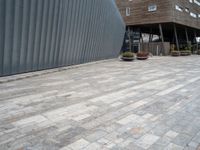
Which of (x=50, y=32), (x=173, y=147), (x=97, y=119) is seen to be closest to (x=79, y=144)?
(x=97, y=119)

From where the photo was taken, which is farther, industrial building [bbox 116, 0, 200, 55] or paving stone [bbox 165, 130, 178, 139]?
industrial building [bbox 116, 0, 200, 55]

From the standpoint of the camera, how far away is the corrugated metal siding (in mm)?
7148

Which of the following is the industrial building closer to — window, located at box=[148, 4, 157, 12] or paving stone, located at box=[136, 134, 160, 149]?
window, located at box=[148, 4, 157, 12]

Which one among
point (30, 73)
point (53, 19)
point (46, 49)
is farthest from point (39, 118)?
point (53, 19)

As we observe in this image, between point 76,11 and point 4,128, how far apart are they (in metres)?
8.48

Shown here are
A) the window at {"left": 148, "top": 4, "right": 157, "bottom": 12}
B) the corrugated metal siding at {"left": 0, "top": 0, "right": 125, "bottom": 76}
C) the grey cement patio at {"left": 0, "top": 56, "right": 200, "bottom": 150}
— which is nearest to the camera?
the grey cement patio at {"left": 0, "top": 56, "right": 200, "bottom": 150}

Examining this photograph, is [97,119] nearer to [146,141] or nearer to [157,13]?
[146,141]

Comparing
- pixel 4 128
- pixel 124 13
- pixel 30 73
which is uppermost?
pixel 124 13

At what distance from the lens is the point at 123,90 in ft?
20.0

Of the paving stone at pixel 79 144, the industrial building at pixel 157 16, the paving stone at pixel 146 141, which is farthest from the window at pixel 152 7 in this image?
the paving stone at pixel 79 144

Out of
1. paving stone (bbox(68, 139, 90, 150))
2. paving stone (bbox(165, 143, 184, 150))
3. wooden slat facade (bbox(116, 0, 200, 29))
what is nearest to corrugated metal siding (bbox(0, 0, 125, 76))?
paving stone (bbox(68, 139, 90, 150))

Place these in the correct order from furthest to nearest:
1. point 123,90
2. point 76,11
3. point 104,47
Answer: point 104,47
point 76,11
point 123,90

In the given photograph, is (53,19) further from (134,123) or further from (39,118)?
(134,123)

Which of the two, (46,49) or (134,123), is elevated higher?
(46,49)
